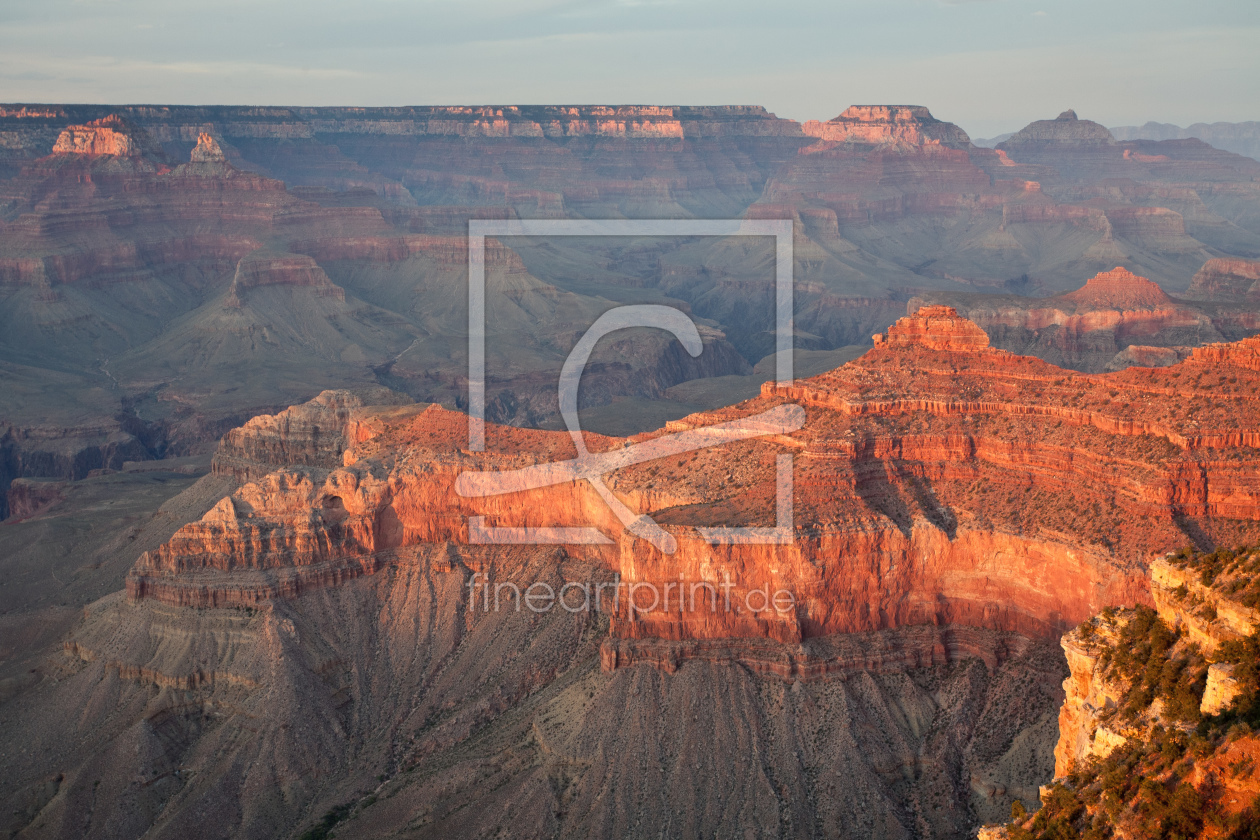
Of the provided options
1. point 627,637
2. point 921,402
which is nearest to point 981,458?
point 921,402

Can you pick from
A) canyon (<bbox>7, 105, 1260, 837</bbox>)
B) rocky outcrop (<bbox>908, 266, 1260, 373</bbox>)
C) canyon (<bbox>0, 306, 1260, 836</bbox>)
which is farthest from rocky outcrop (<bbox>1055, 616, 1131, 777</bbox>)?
rocky outcrop (<bbox>908, 266, 1260, 373</bbox>)

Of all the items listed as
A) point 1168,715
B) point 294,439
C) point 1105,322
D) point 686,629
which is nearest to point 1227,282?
point 1105,322

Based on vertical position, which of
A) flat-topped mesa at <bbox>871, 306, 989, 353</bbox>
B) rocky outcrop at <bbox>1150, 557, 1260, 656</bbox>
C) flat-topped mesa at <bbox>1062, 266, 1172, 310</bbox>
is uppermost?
flat-topped mesa at <bbox>1062, 266, 1172, 310</bbox>

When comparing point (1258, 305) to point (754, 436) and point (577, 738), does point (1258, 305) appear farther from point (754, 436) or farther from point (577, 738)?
point (577, 738)

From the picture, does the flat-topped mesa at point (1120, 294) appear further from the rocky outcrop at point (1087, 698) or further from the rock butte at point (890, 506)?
the rocky outcrop at point (1087, 698)

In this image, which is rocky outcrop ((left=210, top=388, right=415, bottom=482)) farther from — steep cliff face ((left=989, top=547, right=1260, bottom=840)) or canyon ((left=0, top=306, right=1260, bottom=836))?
steep cliff face ((left=989, top=547, right=1260, bottom=840))

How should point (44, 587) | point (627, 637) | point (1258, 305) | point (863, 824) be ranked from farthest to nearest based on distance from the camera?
point (1258, 305) < point (44, 587) < point (627, 637) < point (863, 824)
